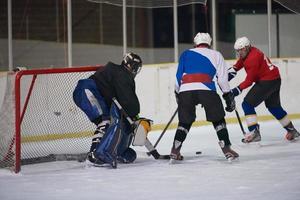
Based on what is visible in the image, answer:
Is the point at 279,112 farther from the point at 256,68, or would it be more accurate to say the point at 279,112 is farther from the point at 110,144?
the point at 110,144

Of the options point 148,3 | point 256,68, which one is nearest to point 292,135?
point 256,68

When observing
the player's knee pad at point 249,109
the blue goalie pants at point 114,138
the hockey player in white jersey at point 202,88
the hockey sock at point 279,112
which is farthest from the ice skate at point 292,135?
the blue goalie pants at point 114,138

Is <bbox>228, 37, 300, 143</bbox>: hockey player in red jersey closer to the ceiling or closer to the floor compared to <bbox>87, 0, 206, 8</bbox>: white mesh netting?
closer to the floor

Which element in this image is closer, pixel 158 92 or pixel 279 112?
pixel 279 112

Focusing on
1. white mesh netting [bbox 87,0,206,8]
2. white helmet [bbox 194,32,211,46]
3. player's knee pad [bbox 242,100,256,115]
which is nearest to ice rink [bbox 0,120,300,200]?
player's knee pad [bbox 242,100,256,115]

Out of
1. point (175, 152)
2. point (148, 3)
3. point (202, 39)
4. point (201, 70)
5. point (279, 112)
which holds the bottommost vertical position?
point (175, 152)

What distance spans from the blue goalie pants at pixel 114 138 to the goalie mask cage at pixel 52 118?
22.3 inches

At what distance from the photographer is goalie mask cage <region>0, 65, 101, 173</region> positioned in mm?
7012

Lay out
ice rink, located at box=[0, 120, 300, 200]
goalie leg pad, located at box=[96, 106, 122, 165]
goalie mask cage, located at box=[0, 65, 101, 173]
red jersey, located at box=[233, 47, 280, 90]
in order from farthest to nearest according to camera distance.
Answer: red jersey, located at box=[233, 47, 280, 90] → goalie mask cage, located at box=[0, 65, 101, 173] → goalie leg pad, located at box=[96, 106, 122, 165] → ice rink, located at box=[0, 120, 300, 200]

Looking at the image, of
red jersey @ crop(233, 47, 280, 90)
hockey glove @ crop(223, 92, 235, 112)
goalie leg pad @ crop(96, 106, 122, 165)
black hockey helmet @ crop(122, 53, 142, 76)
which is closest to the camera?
goalie leg pad @ crop(96, 106, 122, 165)

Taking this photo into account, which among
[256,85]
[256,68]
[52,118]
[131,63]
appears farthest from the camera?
[256,85]

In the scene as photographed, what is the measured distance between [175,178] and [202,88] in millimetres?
937

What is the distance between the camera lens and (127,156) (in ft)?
22.9

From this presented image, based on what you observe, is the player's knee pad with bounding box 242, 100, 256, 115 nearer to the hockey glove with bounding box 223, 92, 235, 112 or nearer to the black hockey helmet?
the hockey glove with bounding box 223, 92, 235, 112
